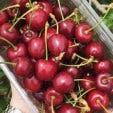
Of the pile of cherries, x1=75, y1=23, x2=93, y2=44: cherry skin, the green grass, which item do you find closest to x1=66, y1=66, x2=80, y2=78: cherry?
the pile of cherries

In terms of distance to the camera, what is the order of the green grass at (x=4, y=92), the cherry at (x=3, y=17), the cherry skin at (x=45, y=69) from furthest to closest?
1. the green grass at (x=4, y=92)
2. the cherry at (x=3, y=17)
3. the cherry skin at (x=45, y=69)

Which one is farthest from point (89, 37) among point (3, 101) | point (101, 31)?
point (3, 101)

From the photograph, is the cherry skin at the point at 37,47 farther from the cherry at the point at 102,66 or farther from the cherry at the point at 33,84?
the cherry at the point at 102,66

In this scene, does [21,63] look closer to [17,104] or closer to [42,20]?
[42,20]

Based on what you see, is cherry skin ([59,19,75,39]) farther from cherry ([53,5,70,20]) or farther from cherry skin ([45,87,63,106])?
cherry skin ([45,87,63,106])

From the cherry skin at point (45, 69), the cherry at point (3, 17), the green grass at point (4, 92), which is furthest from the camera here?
the green grass at point (4, 92)

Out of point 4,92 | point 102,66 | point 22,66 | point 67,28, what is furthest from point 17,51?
point 4,92

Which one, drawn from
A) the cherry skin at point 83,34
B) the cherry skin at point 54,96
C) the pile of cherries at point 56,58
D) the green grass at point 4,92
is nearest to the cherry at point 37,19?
the pile of cherries at point 56,58
